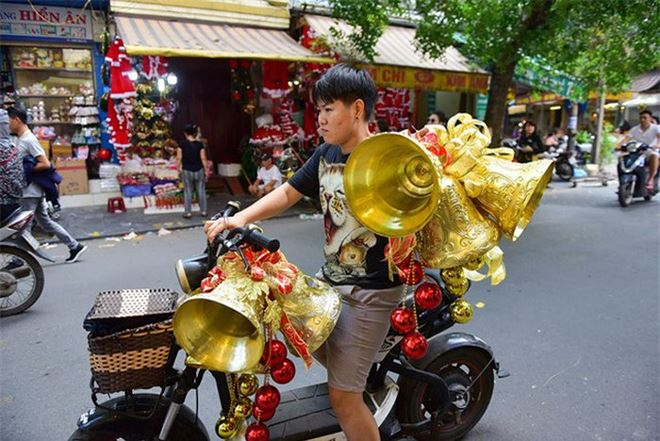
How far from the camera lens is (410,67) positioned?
31.7 feet

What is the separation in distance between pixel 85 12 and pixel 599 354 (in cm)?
953

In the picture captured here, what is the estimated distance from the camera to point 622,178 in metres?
9.21

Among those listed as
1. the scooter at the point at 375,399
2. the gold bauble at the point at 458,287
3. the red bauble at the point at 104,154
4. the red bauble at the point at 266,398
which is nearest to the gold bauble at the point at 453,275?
the gold bauble at the point at 458,287

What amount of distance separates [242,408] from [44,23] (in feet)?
29.9

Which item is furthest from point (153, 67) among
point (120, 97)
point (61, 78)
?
point (61, 78)

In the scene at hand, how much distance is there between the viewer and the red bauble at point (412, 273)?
1.82 meters

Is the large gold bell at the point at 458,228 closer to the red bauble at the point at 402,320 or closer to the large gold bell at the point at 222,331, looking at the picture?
the red bauble at the point at 402,320

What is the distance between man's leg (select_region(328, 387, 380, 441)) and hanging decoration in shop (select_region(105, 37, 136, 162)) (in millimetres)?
7538

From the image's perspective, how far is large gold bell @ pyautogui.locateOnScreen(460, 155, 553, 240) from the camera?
Result: 1633mm

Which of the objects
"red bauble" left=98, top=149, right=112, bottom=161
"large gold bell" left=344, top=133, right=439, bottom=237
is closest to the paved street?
"large gold bell" left=344, top=133, right=439, bottom=237

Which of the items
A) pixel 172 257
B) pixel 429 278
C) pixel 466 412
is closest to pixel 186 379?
pixel 429 278

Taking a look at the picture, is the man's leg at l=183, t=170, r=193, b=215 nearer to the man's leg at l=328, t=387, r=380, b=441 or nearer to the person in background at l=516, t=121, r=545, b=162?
the man's leg at l=328, t=387, r=380, b=441

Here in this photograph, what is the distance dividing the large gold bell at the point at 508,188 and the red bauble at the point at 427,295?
0.40 metres

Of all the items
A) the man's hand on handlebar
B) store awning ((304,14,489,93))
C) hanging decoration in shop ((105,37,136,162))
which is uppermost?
store awning ((304,14,489,93))
